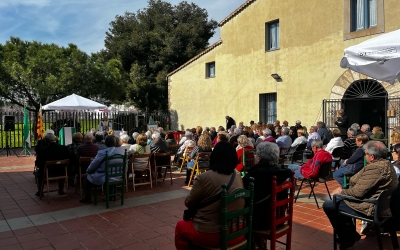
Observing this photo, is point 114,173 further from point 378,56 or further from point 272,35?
point 272,35

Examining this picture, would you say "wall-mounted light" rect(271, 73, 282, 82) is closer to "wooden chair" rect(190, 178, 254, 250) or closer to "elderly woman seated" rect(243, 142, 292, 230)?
"elderly woman seated" rect(243, 142, 292, 230)

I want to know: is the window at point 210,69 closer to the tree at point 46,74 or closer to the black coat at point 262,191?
the tree at point 46,74

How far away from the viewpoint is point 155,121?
1897 cm

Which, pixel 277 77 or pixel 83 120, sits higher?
pixel 277 77

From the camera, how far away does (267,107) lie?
49.6 feet

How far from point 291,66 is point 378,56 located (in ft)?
32.6

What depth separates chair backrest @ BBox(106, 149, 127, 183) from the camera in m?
5.82

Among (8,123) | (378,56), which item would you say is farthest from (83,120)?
(378,56)

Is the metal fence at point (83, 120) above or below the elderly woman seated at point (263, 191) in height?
above

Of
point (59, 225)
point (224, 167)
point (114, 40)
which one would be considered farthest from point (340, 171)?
point (114, 40)

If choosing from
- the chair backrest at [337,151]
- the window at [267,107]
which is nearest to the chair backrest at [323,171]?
the chair backrest at [337,151]

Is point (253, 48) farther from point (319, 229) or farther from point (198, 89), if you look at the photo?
point (319, 229)

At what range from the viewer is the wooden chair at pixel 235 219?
282 cm

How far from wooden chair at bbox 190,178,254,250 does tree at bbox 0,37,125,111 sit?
627 inches
